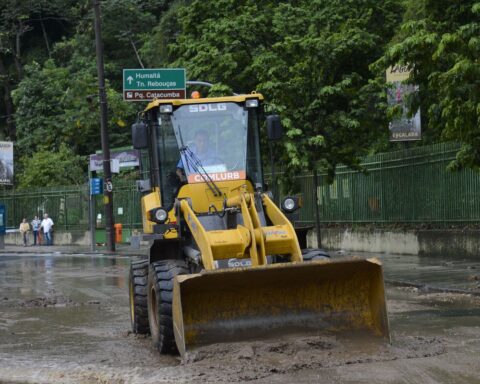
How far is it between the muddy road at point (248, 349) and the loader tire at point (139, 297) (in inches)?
8.9

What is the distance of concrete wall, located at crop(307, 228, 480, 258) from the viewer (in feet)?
69.6

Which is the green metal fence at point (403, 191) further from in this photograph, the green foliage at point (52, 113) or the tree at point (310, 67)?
the green foliage at point (52, 113)

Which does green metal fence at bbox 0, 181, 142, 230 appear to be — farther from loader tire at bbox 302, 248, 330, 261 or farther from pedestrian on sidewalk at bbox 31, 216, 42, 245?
loader tire at bbox 302, 248, 330, 261

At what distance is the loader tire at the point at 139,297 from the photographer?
11.1 meters

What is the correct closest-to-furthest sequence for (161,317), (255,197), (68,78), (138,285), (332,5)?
(161,317) < (255,197) < (138,285) < (332,5) < (68,78)

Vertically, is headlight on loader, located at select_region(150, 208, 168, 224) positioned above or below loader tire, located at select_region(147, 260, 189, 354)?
above

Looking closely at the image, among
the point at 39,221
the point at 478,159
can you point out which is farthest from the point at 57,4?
the point at 478,159

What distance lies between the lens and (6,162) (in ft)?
153

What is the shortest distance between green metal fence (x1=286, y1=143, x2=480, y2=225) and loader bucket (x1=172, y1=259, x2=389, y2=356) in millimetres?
10917

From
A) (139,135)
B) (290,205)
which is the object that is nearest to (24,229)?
(139,135)

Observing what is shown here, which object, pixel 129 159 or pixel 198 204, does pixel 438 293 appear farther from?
pixel 129 159

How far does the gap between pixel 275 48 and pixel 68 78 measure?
109 ft

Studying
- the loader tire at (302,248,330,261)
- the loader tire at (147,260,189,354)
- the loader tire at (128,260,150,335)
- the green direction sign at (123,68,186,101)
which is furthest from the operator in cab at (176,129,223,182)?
the green direction sign at (123,68,186,101)

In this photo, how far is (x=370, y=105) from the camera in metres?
23.1
